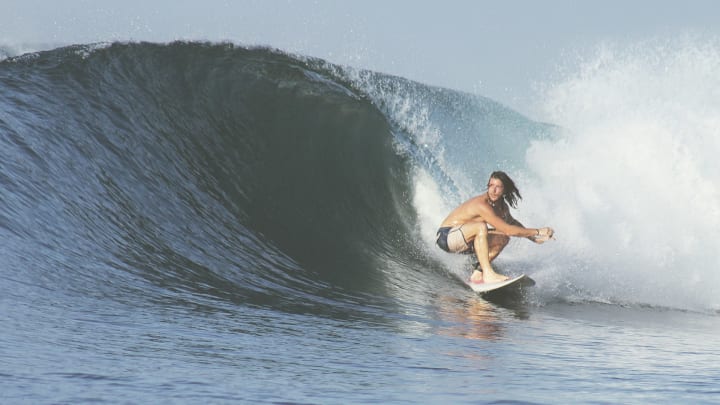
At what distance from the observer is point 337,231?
8609mm

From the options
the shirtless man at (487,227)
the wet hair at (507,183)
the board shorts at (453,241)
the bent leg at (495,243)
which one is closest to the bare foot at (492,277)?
the shirtless man at (487,227)

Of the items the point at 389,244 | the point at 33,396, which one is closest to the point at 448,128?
the point at 389,244

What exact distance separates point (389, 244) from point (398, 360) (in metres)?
4.63

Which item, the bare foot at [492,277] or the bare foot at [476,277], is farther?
the bare foot at [476,277]

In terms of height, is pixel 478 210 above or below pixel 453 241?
above

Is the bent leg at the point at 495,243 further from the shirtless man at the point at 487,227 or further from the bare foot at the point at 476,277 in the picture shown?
the bare foot at the point at 476,277

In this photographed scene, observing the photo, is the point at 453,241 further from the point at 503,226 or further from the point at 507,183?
the point at 507,183

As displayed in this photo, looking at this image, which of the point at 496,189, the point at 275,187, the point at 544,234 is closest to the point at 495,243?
the point at 496,189

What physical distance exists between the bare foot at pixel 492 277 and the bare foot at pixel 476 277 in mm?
85

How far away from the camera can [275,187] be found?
900 cm

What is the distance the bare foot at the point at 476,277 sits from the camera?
288 inches

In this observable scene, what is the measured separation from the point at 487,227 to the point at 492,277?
43 centimetres

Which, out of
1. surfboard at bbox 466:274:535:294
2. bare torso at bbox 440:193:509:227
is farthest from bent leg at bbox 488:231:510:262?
surfboard at bbox 466:274:535:294

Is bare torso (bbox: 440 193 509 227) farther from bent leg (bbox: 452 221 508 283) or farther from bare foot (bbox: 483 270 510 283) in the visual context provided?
bare foot (bbox: 483 270 510 283)
